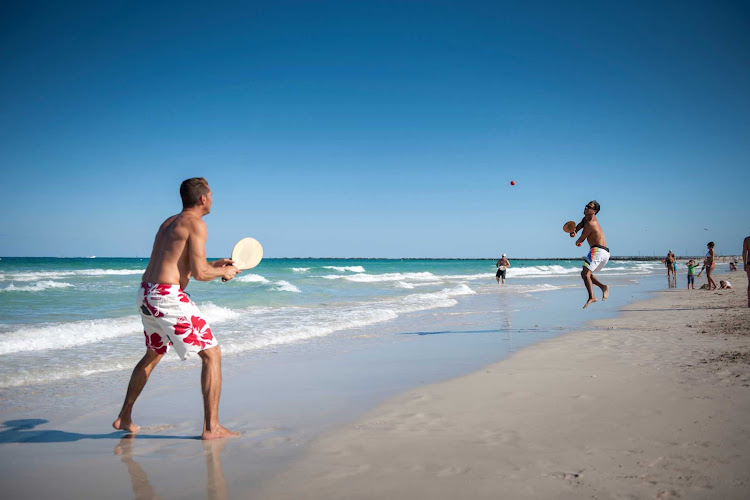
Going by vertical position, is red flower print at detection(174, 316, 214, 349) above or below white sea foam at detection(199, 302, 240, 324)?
above

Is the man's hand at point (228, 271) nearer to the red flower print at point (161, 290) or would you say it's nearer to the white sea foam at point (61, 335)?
the red flower print at point (161, 290)

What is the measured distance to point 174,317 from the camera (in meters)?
3.45

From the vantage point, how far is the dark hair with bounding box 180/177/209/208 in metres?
3.66

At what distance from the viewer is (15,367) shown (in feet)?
20.9

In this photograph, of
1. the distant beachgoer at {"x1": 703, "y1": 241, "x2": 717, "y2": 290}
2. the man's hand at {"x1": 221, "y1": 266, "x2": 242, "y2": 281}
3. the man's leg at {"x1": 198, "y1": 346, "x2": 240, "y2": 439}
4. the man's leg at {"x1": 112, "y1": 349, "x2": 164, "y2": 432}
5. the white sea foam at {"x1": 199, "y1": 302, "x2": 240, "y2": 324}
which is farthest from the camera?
the distant beachgoer at {"x1": 703, "y1": 241, "x2": 717, "y2": 290}

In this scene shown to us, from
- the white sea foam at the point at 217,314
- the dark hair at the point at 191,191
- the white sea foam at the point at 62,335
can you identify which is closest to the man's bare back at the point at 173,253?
the dark hair at the point at 191,191

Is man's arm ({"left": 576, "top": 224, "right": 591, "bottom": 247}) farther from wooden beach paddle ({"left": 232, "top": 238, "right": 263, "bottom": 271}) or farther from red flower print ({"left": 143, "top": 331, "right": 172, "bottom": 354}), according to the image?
red flower print ({"left": 143, "top": 331, "right": 172, "bottom": 354})

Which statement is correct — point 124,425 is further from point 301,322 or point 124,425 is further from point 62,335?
point 301,322

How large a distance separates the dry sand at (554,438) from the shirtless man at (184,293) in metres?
0.96

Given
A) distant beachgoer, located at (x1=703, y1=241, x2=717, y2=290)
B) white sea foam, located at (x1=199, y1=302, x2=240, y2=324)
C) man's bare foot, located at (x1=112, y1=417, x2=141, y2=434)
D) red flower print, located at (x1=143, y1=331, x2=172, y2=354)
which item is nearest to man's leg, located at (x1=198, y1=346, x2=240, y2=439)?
red flower print, located at (x1=143, y1=331, x2=172, y2=354)

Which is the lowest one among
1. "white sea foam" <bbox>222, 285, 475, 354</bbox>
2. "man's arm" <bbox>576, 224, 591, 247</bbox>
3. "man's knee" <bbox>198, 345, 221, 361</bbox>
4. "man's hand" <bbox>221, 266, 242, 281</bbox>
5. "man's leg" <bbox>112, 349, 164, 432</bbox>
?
"white sea foam" <bbox>222, 285, 475, 354</bbox>

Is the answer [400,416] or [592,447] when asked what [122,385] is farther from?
[592,447]

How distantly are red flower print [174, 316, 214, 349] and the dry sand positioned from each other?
1136 millimetres

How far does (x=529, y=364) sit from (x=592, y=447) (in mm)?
2918
